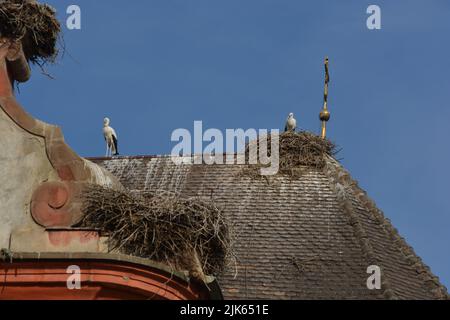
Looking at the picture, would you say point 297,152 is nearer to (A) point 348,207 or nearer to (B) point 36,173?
(A) point 348,207

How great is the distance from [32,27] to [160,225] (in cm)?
302

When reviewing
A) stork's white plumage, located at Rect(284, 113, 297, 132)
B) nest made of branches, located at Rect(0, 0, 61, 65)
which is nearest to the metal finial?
stork's white plumage, located at Rect(284, 113, 297, 132)

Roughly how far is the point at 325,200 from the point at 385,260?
1731 millimetres

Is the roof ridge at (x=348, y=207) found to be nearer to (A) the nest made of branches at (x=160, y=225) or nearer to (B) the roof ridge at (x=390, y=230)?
(B) the roof ridge at (x=390, y=230)

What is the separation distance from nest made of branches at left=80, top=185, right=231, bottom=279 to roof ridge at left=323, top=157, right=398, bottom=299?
10.2ft

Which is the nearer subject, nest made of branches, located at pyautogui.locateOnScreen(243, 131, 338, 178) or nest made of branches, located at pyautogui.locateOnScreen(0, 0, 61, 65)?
nest made of branches, located at pyautogui.locateOnScreen(0, 0, 61, 65)

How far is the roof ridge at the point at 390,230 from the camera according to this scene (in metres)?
22.9

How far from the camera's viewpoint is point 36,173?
19500 mm

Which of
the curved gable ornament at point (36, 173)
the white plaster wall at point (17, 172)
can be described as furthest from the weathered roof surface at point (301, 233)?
the white plaster wall at point (17, 172)

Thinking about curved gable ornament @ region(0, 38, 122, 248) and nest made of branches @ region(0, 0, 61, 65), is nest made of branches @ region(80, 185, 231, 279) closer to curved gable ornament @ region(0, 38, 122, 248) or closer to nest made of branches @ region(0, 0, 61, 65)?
curved gable ornament @ region(0, 38, 122, 248)

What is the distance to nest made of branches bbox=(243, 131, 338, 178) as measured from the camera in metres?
25.5

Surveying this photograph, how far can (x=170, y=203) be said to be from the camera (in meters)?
19.7

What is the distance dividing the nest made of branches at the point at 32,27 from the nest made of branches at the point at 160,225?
211 centimetres
